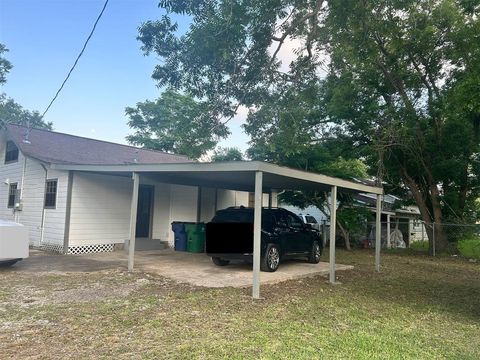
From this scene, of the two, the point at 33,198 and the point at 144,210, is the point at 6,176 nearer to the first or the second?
the point at 33,198

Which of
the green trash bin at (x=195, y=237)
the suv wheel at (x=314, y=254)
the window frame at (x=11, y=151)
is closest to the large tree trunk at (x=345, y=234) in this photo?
the suv wheel at (x=314, y=254)

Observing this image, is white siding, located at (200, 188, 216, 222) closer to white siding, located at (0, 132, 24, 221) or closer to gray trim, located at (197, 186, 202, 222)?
gray trim, located at (197, 186, 202, 222)

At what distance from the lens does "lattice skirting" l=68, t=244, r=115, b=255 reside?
38.8 ft

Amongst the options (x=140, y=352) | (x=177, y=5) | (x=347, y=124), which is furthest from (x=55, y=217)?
(x=347, y=124)

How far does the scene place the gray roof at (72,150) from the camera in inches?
513

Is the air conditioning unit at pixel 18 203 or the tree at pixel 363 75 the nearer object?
the tree at pixel 363 75

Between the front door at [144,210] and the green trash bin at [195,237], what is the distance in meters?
1.64

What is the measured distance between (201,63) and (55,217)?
22.3ft

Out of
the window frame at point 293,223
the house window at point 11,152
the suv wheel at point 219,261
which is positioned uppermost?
the house window at point 11,152

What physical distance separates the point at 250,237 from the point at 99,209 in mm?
5724

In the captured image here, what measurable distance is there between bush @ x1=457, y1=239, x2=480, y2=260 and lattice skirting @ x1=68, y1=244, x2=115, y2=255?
1308 cm

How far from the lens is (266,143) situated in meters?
12.1

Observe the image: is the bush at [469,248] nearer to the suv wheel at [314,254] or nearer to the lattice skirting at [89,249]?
the suv wheel at [314,254]

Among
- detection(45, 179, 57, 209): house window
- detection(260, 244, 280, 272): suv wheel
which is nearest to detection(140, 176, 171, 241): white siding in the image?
detection(45, 179, 57, 209): house window
